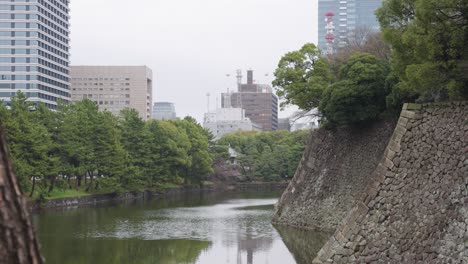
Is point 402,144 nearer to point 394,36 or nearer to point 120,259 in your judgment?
point 394,36

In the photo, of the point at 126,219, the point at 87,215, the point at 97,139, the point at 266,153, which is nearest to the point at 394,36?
the point at 126,219

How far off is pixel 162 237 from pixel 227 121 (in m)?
122

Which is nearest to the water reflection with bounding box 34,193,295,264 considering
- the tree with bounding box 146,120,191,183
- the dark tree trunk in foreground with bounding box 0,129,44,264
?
the dark tree trunk in foreground with bounding box 0,129,44,264

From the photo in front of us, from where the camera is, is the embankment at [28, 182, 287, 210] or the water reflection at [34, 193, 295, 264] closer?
the water reflection at [34, 193, 295, 264]

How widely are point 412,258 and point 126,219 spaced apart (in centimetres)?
2167

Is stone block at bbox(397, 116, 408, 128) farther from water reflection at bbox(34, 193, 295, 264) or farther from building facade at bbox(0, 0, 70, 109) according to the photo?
building facade at bbox(0, 0, 70, 109)

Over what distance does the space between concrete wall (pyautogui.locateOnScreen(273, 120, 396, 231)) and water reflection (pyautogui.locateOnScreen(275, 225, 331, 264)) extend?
641 mm

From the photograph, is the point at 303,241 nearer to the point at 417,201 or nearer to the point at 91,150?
the point at 417,201

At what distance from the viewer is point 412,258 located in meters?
13.2

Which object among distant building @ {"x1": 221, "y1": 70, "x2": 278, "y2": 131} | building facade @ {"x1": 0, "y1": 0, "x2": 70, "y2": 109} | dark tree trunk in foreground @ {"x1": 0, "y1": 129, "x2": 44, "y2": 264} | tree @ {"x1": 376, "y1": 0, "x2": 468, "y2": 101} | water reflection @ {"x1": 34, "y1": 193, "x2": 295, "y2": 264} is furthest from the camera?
distant building @ {"x1": 221, "y1": 70, "x2": 278, "y2": 131}

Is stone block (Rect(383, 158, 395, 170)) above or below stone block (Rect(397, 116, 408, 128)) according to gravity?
below

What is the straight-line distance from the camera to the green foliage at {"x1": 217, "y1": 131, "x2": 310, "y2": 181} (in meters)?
68.4

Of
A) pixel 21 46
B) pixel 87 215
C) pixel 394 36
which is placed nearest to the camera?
pixel 394 36

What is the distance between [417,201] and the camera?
13.7m
